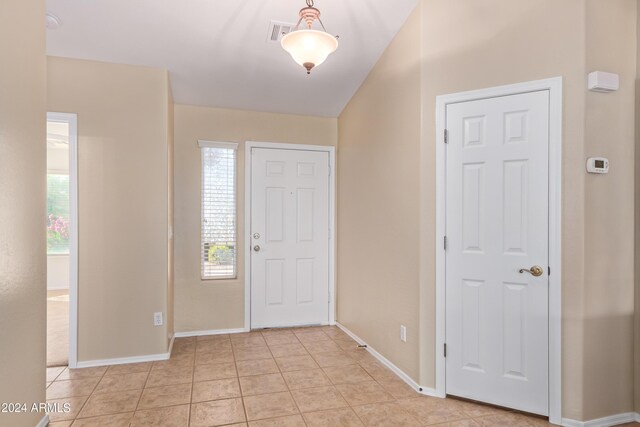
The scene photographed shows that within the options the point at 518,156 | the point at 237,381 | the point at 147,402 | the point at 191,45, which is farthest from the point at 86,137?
the point at 518,156

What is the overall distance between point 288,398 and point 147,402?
0.99 metres

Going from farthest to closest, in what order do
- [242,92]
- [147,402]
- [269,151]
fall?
1. [269,151]
2. [242,92]
3. [147,402]

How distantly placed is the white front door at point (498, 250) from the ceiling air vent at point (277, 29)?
143cm

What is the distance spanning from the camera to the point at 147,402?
2.61m

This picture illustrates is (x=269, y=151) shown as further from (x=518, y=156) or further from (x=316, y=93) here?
(x=518, y=156)

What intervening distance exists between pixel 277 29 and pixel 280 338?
300 cm

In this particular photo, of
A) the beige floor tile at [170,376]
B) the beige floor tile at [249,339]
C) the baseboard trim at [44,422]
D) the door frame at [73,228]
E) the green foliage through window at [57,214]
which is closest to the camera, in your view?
the baseboard trim at [44,422]

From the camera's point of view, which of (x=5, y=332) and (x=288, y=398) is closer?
(x=5, y=332)

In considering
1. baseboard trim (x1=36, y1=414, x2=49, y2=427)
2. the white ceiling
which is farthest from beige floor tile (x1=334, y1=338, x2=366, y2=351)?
the white ceiling

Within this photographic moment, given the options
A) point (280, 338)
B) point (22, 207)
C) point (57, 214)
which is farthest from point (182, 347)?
point (57, 214)

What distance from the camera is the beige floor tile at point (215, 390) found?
268 cm

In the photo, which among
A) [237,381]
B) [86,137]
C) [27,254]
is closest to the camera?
[27,254]

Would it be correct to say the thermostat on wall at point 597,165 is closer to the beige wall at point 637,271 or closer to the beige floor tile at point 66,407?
the beige wall at point 637,271

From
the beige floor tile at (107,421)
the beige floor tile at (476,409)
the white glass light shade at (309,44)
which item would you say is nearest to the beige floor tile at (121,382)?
the beige floor tile at (107,421)
